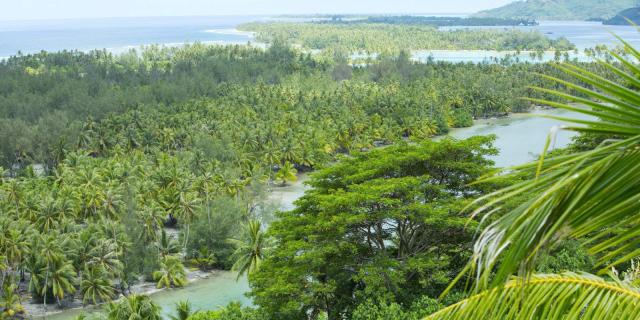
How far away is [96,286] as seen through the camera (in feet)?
140

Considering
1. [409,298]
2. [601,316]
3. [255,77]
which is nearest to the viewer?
[601,316]

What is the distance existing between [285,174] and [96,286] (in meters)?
31.3

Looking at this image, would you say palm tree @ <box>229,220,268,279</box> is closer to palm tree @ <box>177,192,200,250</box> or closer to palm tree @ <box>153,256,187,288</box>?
palm tree @ <box>153,256,187,288</box>

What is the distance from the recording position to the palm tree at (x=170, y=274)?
45.7 m

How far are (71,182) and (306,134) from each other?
98.3 feet

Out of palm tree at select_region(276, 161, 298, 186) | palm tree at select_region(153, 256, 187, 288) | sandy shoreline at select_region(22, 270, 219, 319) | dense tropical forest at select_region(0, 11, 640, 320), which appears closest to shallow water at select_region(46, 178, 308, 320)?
sandy shoreline at select_region(22, 270, 219, 319)

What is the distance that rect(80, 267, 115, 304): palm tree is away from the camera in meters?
42.5

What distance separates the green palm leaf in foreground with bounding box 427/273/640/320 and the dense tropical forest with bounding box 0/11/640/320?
0.01 meters

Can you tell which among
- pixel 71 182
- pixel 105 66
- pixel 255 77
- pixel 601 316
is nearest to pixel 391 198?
pixel 601 316

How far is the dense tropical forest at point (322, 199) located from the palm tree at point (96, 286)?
0.15m

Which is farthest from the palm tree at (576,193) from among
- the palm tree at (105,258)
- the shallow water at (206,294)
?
the palm tree at (105,258)

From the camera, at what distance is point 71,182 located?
191 ft

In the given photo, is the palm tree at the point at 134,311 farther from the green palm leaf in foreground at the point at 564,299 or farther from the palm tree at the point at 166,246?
the green palm leaf in foreground at the point at 564,299

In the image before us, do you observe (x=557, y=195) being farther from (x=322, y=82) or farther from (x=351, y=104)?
(x=322, y=82)
